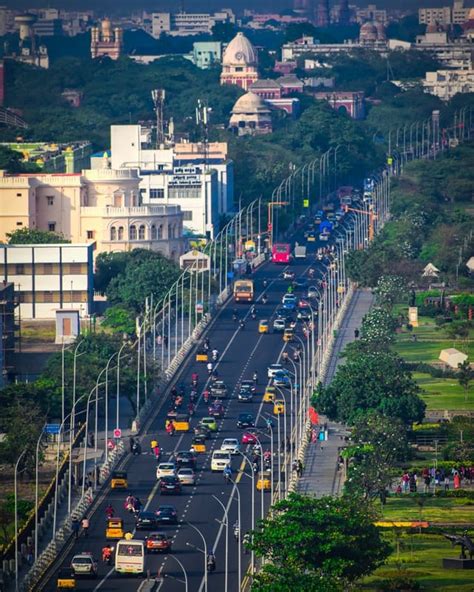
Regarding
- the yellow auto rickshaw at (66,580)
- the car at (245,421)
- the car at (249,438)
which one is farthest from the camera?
the car at (245,421)

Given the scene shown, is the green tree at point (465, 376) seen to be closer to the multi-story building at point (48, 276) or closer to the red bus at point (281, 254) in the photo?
the multi-story building at point (48, 276)

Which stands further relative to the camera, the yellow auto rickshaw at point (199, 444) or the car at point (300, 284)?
the car at point (300, 284)

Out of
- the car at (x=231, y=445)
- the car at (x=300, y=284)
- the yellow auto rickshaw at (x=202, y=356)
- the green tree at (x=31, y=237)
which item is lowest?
the car at (x=300, y=284)

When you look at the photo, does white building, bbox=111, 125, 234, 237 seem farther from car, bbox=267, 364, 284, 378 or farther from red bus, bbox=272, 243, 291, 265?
car, bbox=267, 364, 284, 378

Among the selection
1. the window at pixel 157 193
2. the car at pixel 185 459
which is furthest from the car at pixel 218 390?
the window at pixel 157 193

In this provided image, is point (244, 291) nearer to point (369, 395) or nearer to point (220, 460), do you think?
point (369, 395)

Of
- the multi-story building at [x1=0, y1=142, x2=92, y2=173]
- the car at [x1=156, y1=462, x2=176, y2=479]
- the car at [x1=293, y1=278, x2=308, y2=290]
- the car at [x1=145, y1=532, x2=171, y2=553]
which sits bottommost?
the car at [x1=293, y1=278, x2=308, y2=290]

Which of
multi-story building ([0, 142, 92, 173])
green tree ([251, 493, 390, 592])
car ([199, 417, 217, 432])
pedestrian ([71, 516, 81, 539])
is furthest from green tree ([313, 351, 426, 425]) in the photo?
multi-story building ([0, 142, 92, 173])
